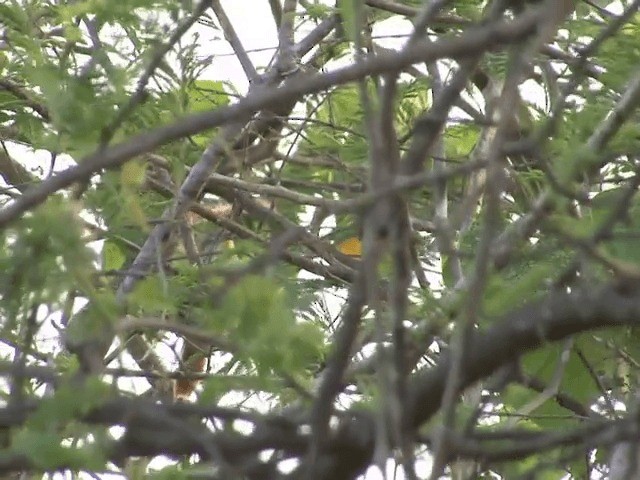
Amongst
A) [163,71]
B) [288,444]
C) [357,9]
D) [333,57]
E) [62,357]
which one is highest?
[333,57]

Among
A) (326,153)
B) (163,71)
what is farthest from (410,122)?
(163,71)

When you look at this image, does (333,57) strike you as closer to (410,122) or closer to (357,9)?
(410,122)

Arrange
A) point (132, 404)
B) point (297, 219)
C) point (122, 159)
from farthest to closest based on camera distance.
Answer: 1. point (297, 219)
2. point (132, 404)
3. point (122, 159)

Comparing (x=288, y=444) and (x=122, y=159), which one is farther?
(x=288, y=444)

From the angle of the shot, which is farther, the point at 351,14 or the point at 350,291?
the point at 350,291

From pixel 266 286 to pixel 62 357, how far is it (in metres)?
1.35

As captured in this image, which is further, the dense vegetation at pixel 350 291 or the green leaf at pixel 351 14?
the green leaf at pixel 351 14

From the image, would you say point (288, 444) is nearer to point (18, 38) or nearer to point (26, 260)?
point (26, 260)

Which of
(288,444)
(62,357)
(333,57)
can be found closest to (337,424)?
(288,444)

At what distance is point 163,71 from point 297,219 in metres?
0.81

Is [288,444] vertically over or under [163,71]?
under

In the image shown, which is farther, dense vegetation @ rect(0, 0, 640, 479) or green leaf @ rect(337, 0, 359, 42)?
green leaf @ rect(337, 0, 359, 42)

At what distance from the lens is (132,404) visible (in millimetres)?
1009

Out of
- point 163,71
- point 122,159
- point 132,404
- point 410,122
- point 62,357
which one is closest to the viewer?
point 122,159
